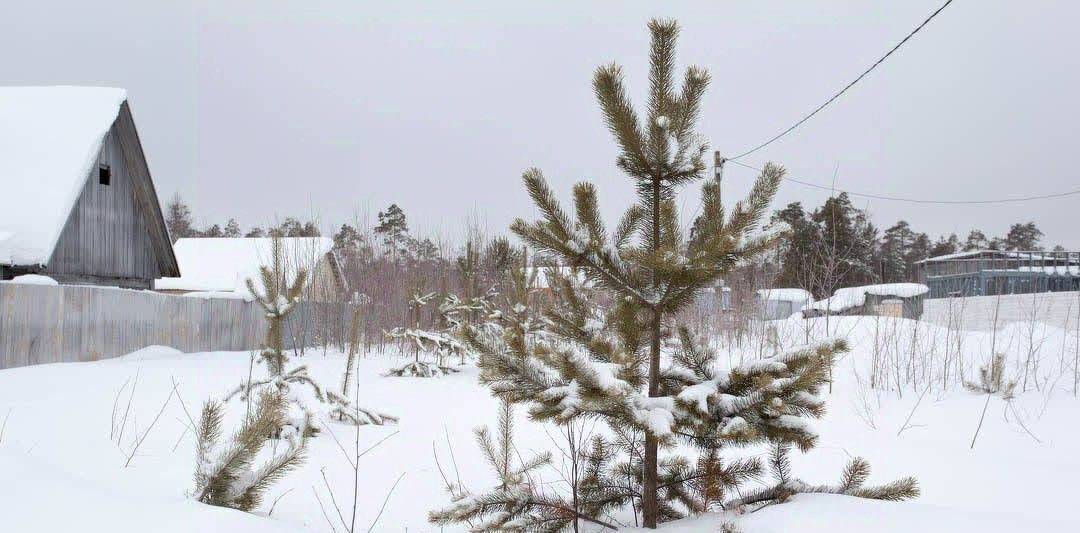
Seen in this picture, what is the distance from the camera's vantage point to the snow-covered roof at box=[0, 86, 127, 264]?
11.4 m

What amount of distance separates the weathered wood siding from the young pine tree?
1362cm

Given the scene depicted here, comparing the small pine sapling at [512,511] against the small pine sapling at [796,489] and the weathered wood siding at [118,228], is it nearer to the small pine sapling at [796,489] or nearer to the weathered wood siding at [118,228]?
the small pine sapling at [796,489]

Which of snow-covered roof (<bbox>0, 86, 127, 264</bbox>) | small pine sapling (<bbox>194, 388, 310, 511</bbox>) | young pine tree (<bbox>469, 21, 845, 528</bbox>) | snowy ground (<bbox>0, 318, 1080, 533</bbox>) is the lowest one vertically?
snowy ground (<bbox>0, 318, 1080, 533</bbox>)

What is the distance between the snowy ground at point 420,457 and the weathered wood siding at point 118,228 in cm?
486

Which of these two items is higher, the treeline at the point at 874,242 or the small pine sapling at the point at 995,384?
the treeline at the point at 874,242

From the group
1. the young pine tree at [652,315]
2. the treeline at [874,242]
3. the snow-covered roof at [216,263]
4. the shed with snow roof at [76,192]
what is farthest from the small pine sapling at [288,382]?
the treeline at [874,242]

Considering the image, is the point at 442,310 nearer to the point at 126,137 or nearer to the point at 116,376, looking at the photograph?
the point at 116,376

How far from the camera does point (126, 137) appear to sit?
46.8 feet

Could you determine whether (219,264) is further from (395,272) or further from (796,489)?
(796,489)

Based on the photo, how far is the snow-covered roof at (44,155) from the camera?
1141cm

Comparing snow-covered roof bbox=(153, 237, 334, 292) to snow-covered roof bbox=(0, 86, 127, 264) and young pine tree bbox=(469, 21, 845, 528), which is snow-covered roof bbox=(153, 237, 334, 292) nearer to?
snow-covered roof bbox=(0, 86, 127, 264)

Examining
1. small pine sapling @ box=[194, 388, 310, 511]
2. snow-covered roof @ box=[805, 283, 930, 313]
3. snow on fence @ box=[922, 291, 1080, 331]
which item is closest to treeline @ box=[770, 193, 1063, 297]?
snow-covered roof @ box=[805, 283, 930, 313]

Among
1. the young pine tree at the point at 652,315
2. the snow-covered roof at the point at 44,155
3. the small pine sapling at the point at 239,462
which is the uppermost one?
the snow-covered roof at the point at 44,155

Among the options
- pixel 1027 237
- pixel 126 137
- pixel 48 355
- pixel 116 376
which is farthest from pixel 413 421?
pixel 1027 237
